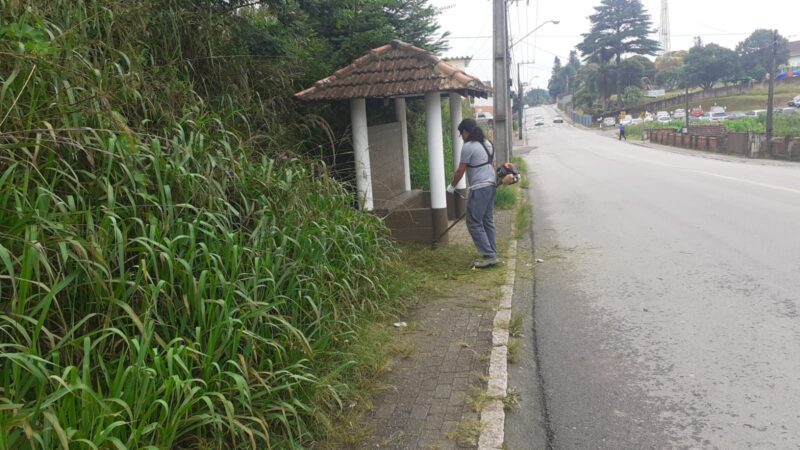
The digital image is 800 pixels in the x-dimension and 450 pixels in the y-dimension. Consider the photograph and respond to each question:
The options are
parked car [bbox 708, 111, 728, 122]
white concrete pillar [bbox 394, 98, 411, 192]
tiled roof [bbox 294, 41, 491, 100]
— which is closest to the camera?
tiled roof [bbox 294, 41, 491, 100]

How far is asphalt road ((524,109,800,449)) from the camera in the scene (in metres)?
4.00

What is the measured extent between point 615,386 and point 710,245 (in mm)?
5039

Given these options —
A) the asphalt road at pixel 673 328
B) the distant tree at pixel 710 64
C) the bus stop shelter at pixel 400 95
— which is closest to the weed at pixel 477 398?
the asphalt road at pixel 673 328

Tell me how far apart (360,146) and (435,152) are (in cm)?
101

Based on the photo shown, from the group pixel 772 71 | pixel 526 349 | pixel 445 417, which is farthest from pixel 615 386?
pixel 772 71

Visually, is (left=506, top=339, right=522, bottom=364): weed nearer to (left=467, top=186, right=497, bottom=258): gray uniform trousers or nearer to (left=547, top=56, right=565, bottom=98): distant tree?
(left=467, top=186, right=497, bottom=258): gray uniform trousers

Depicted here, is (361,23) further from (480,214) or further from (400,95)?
(480,214)

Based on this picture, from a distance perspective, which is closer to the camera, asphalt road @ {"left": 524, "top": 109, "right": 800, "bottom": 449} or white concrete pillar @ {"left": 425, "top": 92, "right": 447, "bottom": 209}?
asphalt road @ {"left": 524, "top": 109, "right": 800, "bottom": 449}

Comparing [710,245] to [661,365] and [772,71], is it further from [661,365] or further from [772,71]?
[772,71]

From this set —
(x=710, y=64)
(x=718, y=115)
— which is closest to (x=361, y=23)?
(x=718, y=115)

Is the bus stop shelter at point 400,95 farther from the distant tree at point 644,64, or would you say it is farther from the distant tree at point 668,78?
the distant tree at point 668,78

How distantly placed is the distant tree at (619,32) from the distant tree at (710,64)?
18.3 ft

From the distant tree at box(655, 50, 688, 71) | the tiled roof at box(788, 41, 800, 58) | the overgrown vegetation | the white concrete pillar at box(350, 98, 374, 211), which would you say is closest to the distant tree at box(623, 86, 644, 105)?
the distant tree at box(655, 50, 688, 71)

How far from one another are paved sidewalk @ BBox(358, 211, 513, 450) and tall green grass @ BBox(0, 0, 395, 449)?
355mm
